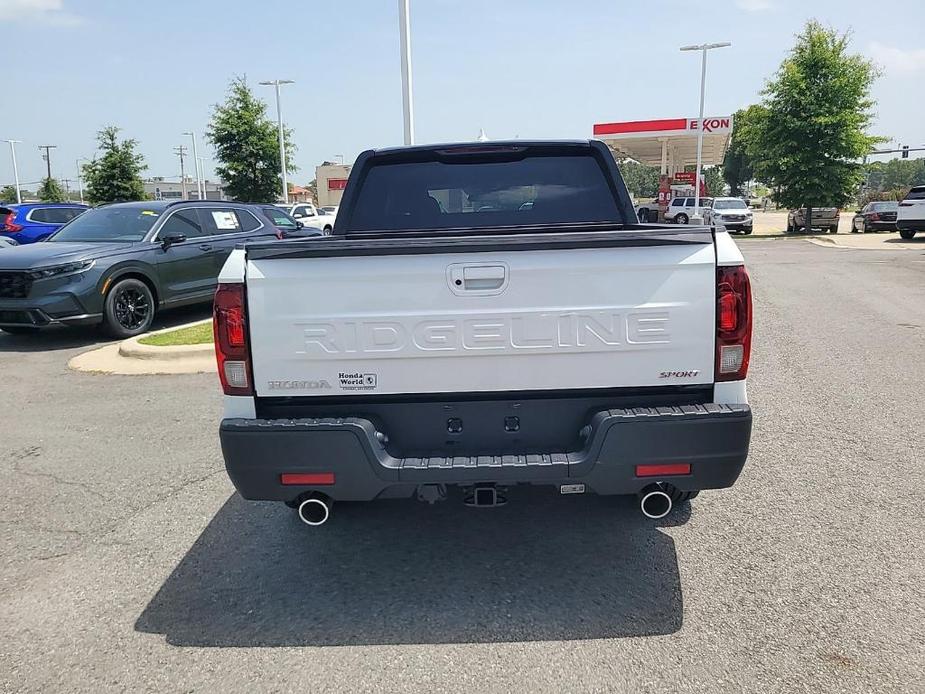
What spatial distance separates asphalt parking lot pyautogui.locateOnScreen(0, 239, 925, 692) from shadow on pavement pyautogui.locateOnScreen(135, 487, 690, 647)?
0.5 inches

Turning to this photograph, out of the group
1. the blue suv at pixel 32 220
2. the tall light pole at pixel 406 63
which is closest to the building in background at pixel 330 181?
the blue suv at pixel 32 220

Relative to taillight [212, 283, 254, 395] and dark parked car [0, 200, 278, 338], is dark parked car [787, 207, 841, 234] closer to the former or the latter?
dark parked car [0, 200, 278, 338]

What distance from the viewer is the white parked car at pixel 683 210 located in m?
35.0

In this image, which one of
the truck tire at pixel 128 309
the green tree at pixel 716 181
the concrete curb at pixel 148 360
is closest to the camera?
the concrete curb at pixel 148 360

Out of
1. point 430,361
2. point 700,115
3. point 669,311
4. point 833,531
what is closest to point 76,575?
point 430,361

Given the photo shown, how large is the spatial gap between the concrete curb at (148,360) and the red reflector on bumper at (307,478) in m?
4.94

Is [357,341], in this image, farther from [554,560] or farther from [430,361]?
[554,560]

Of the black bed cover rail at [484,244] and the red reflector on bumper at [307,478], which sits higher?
the black bed cover rail at [484,244]

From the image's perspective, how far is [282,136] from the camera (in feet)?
119

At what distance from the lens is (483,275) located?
303cm

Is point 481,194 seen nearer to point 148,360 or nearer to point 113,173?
point 148,360

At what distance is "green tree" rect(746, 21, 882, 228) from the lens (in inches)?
1219

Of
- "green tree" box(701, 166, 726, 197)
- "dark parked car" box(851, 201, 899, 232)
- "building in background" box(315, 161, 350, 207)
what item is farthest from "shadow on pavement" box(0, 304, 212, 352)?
"green tree" box(701, 166, 726, 197)

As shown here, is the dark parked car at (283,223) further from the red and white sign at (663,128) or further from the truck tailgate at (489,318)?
the red and white sign at (663,128)
